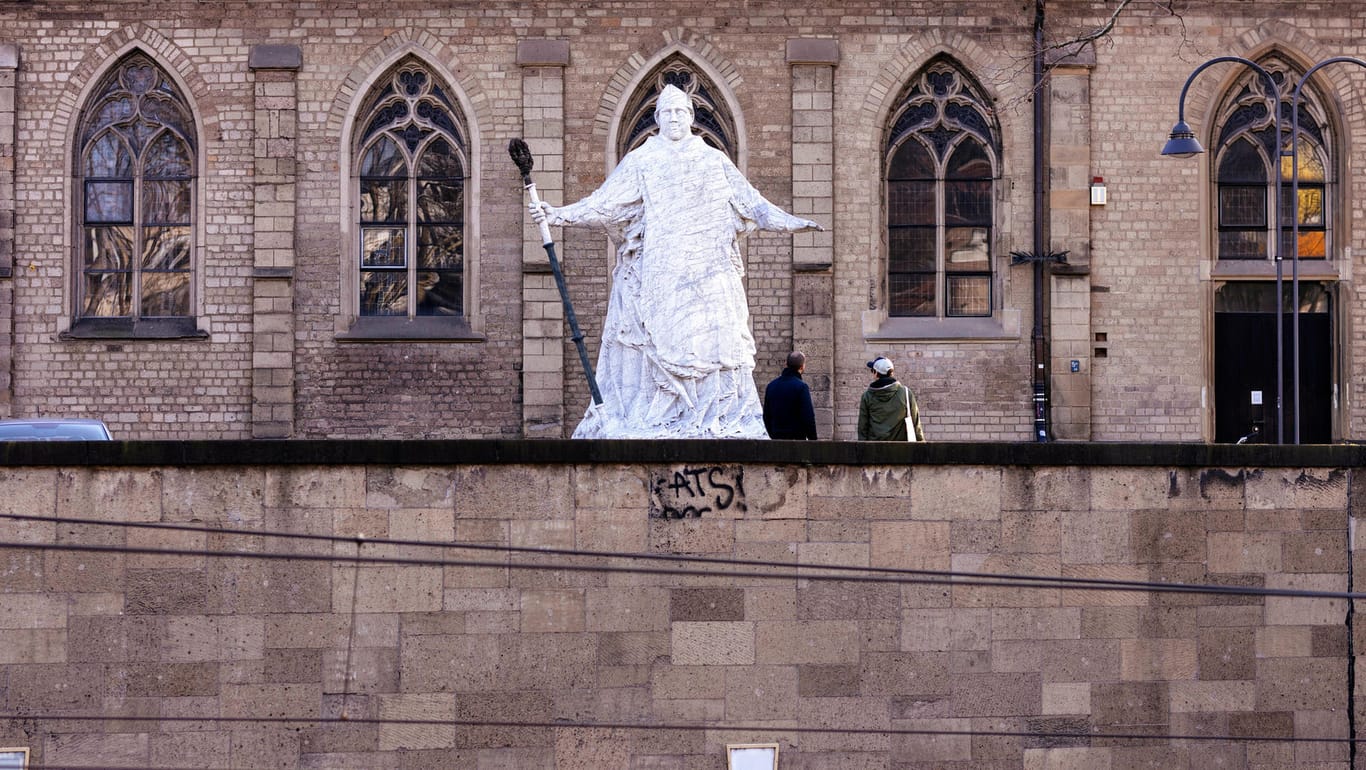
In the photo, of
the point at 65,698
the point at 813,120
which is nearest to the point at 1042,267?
the point at 813,120

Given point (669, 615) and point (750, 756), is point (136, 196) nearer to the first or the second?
point (669, 615)

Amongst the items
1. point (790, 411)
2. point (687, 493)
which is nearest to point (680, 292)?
point (790, 411)

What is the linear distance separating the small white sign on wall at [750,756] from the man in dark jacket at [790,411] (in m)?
3.98

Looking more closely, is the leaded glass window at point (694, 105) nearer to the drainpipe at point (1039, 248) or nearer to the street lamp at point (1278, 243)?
the drainpipe at point (1039, 248)

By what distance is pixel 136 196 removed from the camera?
79.1 ft

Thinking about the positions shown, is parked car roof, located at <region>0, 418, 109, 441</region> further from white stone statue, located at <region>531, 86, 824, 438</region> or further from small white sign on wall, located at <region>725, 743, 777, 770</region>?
small white sign on wall, located at <region>725, 743, 777, 770</region>

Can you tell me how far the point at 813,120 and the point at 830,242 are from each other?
5.38ft

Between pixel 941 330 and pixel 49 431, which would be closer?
pixel 49 431

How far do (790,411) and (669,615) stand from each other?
3.87 metres

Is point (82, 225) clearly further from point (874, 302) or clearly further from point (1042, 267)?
point (1042, 267)

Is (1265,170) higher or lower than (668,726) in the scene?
higher

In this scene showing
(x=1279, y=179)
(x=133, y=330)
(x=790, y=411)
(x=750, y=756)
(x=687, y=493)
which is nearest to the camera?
(x=750, y=756)

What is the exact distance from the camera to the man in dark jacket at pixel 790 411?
14.8 metres

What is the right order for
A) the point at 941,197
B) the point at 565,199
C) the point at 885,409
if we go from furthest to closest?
the point at 941,197 < the point at 565,199 < the point at 885,409
